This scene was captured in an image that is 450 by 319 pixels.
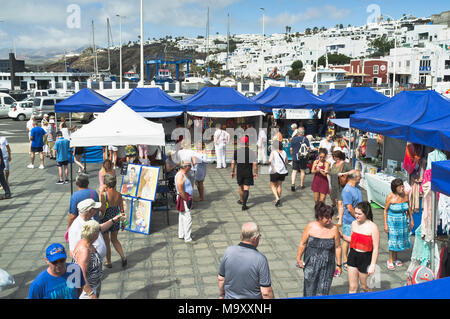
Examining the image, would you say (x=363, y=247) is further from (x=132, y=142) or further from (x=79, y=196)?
(x=132, y=142)

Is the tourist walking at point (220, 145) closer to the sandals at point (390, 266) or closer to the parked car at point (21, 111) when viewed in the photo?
the sandals at point (390, 266)

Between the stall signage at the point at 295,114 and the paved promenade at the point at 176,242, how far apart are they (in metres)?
4.36

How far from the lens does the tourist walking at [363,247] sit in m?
4.89

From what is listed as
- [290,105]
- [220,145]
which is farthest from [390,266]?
[290,105]

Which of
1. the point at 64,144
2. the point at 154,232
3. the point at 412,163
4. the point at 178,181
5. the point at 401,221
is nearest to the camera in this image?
the point at 401,221

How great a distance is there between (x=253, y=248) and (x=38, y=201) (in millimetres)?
7936

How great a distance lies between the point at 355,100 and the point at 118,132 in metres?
10.7

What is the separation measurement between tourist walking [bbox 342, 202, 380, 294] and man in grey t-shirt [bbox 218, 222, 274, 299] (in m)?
1.67

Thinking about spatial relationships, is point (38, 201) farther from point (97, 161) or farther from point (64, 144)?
point (97, 161)

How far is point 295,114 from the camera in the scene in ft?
50.7

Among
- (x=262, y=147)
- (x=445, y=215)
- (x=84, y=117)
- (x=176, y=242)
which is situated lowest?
(x=176, y=242)

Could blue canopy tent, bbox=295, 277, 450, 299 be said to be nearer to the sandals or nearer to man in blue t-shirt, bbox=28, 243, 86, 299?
man in blue t-shirt, bbox=28, 243, 86, 299
